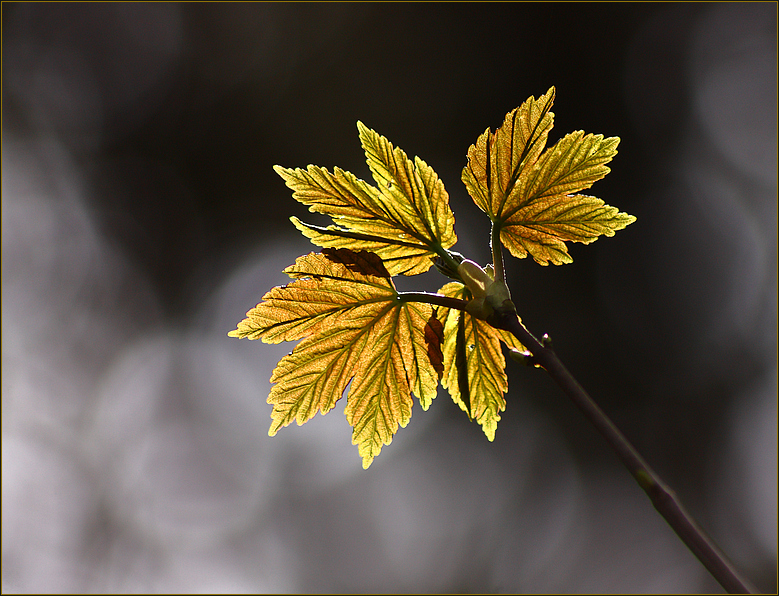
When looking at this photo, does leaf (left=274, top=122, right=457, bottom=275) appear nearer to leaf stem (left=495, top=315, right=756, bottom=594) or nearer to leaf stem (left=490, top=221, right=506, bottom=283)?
leaf stem (left=490, top=221, right=506, bottom=283)

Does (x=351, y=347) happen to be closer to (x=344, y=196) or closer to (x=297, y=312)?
(x=297, y=312)

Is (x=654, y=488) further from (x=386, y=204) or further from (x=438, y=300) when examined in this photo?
(x=386, y=204)

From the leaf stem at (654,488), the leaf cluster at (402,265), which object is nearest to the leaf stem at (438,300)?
the leaf cluster at (402,265)

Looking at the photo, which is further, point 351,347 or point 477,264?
point 351,347

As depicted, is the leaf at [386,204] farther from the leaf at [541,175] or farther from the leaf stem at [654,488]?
the leaf stem at [654,488]

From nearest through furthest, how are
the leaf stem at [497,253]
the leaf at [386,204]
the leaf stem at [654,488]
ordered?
the leaf stem at [654,488], the leaf stem at [497,253], the leaf at [386,204]

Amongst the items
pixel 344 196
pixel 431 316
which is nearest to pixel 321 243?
pixel 344 196

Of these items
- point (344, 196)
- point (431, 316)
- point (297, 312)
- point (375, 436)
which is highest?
point (344, 196)
